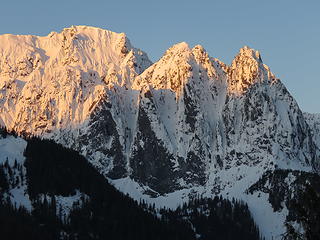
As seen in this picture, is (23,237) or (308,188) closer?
(308,188)

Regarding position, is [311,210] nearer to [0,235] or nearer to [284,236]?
[284,236]

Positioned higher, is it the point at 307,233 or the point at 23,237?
Answer: the point at 23,237

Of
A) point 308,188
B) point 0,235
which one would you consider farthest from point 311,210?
point 0,235

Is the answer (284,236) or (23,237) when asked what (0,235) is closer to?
(23,237)

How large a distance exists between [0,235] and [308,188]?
15646 centimetres

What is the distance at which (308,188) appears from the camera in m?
47.0

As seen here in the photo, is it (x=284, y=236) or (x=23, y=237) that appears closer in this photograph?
(x=284, y=236)

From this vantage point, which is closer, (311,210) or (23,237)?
(311,210)

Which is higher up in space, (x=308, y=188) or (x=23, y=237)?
(x=23, y=237)

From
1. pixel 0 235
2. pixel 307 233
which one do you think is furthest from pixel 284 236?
pixel 0 235

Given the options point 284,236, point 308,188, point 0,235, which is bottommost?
point 284,236

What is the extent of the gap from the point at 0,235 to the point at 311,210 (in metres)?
156

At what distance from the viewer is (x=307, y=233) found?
4688 centimetres

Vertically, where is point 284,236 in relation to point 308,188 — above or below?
below
